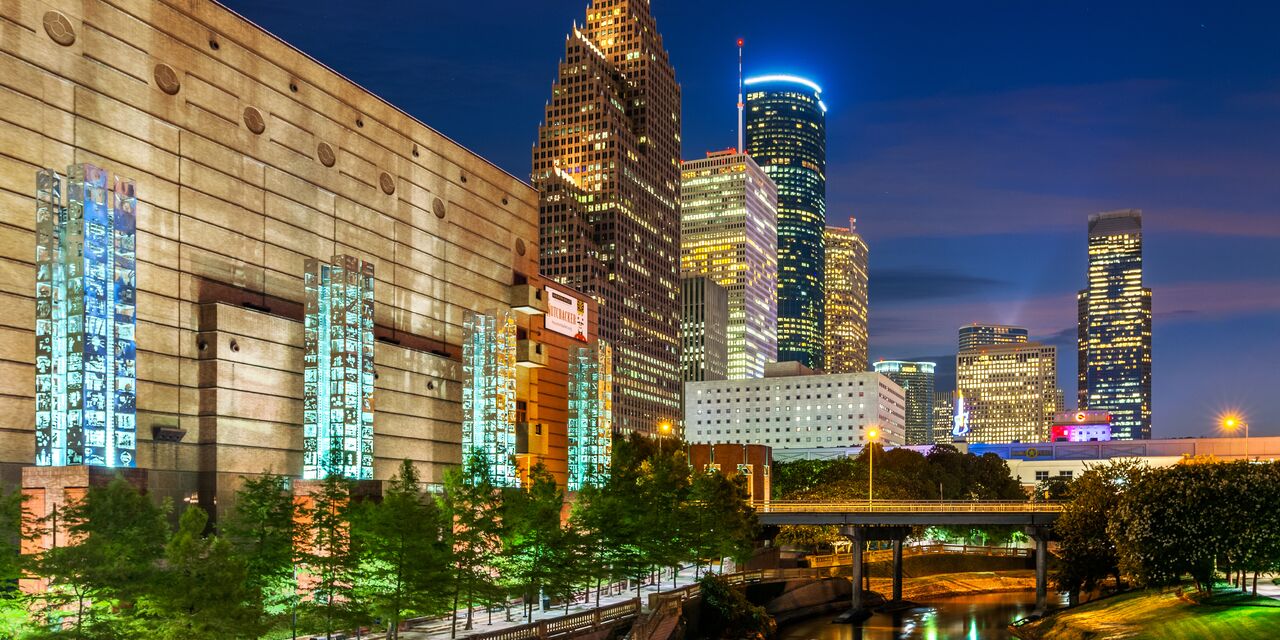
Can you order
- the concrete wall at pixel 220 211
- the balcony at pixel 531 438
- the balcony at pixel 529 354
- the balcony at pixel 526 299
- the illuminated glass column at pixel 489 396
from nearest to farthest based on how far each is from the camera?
the concrete wall at pixel 220 211 < the illuminated glass column at pixel 489 396 < the balcony at pixel 531 438 < the balcony at pixel 526 299 < the balcony at pixel 529 354

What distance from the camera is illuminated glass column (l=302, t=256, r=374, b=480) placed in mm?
95375

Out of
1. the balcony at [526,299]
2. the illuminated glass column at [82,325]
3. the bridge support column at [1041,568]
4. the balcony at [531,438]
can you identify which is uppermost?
the balcony at [526,299]

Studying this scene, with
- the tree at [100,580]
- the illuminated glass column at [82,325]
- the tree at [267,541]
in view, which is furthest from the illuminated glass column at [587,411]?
the tree at [100,580]

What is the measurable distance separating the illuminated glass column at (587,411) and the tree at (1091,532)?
168 ft

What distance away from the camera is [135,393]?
76000 mm

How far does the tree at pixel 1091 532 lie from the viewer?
349 ft

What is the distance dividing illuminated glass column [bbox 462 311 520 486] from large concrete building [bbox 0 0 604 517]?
7.42 ft

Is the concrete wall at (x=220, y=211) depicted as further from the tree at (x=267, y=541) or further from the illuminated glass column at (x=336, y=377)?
the tree at (x=267, y=541)

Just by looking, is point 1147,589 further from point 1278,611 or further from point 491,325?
point 491,325

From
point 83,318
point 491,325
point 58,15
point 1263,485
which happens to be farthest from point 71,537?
point 1263,485

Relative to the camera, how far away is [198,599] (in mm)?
47812

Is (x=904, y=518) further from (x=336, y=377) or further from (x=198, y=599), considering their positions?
(x=198, y=599)

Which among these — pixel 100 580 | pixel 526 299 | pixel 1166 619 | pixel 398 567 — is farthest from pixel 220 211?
pixel 1166 619

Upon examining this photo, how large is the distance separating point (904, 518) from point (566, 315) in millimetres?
46618
